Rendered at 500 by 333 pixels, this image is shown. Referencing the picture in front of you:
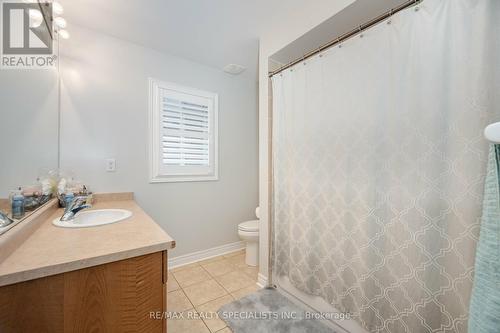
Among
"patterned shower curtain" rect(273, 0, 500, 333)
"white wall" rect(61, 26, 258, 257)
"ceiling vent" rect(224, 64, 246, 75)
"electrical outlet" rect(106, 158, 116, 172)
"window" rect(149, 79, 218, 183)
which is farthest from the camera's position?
"ceiling vent" rect(224, 64, 246, 75)

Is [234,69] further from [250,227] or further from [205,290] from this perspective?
[205,290]

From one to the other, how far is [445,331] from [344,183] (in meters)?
0.78

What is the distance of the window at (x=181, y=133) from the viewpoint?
2146mm

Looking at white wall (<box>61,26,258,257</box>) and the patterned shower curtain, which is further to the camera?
white wall (<box>61,26,258,257</box>)

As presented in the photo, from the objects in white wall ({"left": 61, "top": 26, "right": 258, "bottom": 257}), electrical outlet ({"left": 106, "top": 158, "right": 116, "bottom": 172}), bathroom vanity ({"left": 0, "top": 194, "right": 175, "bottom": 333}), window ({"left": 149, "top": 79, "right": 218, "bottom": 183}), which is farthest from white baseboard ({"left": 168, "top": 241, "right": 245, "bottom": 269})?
bathroom vanity ({"left": 0, "top": 194, "right": 175, "bottom": 333})

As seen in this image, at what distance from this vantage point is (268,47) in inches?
72.4

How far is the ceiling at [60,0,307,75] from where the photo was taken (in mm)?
1555

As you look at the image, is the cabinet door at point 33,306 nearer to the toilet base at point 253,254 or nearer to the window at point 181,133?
the window at point 181,133

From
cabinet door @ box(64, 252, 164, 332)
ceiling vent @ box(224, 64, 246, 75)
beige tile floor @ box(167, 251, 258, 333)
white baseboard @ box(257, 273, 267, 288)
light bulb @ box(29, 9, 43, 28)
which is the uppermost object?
ceiling vent @ box(224, 64, 246, 75)

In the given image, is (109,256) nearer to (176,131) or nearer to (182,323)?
(182,323)

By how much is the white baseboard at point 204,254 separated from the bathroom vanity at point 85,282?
143 cm

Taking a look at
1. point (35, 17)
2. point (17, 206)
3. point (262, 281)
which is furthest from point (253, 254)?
point (35, 17)

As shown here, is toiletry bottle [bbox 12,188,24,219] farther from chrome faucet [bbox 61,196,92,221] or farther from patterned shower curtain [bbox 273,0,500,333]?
patterned shower curtain [bbox 273,0,500,333]

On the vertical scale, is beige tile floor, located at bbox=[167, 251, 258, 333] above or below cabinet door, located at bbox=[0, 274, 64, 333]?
below
